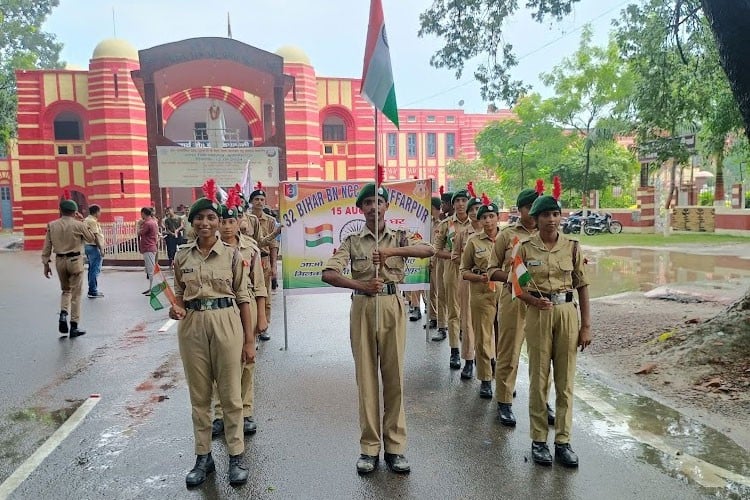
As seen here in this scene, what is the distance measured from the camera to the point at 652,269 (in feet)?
48.4

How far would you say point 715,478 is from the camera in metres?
3.72

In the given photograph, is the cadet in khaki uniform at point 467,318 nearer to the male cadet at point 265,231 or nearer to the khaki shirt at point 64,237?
the male cadet at point 265,231

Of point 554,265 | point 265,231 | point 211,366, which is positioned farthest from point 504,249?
point 265,231

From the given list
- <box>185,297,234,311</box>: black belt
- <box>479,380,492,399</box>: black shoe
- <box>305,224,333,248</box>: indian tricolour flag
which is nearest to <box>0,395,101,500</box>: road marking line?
<box>185,297,234,311</box>: black belt

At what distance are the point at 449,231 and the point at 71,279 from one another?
17.3ft

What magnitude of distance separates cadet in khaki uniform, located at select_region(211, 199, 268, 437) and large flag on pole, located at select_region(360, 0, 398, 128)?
150 centimetres

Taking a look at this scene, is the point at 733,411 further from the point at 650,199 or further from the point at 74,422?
the point at 650,199

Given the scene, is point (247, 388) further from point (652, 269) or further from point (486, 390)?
point (652, 269)

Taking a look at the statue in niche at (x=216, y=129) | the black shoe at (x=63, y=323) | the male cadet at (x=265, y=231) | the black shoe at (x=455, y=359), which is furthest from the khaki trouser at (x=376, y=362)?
the statue in niche at (x=216, y=129)

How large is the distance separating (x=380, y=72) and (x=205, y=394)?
2502 millimetres

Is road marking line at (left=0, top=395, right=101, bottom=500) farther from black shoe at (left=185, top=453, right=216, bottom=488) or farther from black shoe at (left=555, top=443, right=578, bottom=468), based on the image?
black shoe at (left=555, top=443, right=578, bottom=468)

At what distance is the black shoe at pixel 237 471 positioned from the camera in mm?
3688

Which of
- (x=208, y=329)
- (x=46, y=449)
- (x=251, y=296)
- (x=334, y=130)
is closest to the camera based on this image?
(x=208, y=329)

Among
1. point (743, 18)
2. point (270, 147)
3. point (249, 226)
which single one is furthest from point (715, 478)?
point (270, 147)
